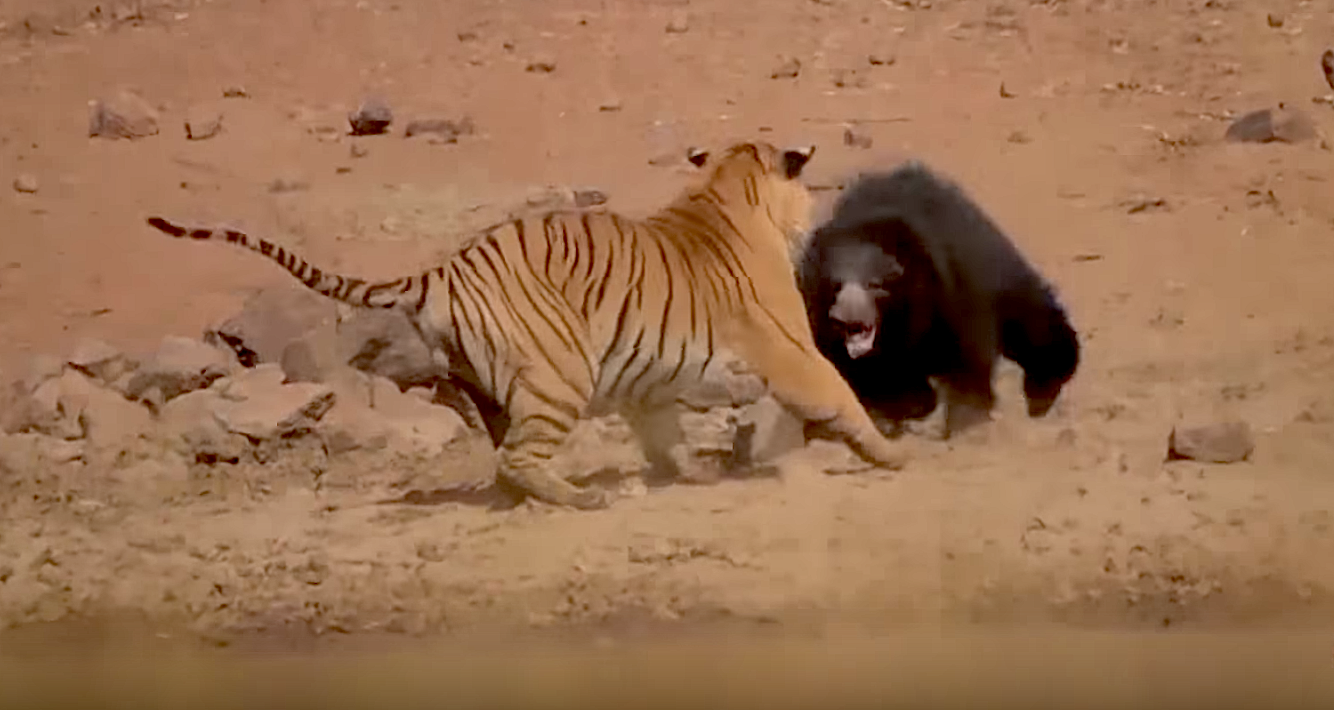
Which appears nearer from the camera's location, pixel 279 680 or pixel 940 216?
pixel 279 680

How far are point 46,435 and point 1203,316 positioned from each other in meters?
1.07

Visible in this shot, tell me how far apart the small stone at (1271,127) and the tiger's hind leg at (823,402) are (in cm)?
45

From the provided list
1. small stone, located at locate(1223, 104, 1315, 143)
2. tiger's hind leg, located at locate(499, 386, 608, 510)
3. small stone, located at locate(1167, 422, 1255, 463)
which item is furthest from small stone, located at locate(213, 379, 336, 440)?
small stone, located at locate(1223, 104, 1315, 143)

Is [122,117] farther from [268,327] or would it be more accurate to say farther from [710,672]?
[710,672]

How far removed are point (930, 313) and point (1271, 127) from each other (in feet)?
1.26

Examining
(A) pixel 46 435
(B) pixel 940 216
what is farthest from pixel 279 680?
(B) pixel 940 216

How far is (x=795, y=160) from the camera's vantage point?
5.29 feet

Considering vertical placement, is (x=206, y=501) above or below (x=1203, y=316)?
below

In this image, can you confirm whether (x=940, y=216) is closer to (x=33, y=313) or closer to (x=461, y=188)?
(x=461, y=188)

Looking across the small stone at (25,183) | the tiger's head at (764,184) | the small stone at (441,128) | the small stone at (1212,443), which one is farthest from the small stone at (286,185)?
the small stone at (1212,443)

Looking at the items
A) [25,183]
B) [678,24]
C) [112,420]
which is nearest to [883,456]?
[678,24]

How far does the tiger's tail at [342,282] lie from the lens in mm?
1558

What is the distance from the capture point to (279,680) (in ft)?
4.90

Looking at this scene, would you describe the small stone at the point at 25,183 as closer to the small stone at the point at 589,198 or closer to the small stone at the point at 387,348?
the small stone at the point at 387,348
